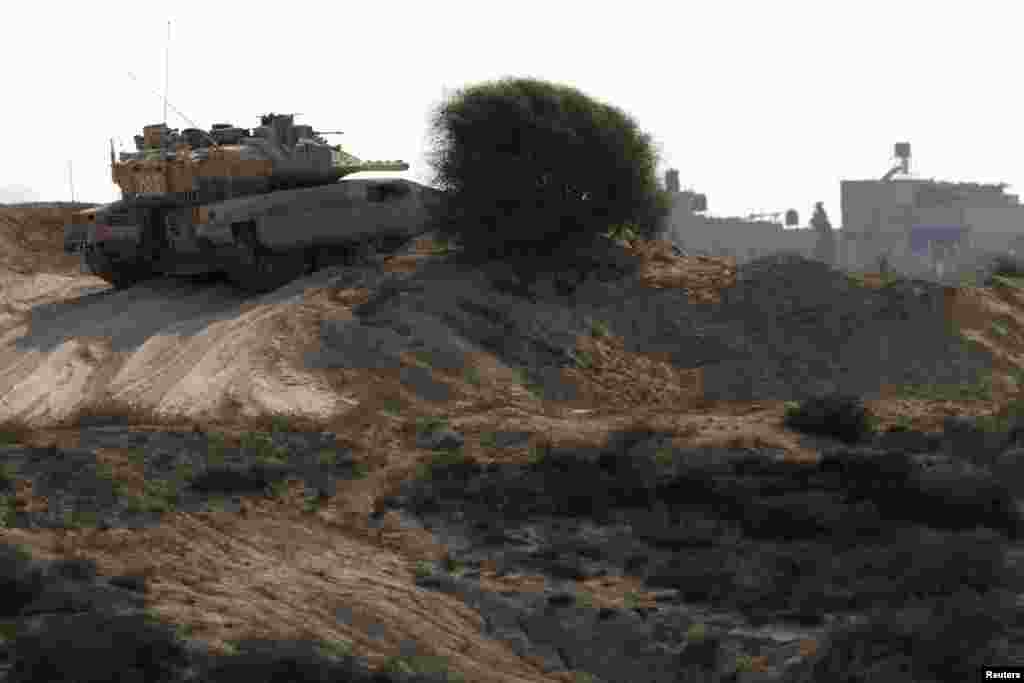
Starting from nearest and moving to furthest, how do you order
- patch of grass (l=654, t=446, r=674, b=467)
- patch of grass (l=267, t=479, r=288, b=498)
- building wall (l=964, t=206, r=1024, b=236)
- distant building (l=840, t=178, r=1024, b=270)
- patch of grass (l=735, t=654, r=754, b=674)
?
patch of grass (l=735, t=654, r=754, b=674) < patch of grass (l=267, t=479, r=288, b=498) < patch of grass (l=654, t=446, r=674, b=467) < distant building (l=840, t=178, r=1024, b=270) < building wall (l=964, t=206, r=1024, b=236)

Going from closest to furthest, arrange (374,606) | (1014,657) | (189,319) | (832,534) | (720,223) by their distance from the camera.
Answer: (1014,657), (374,606), (832,534), (189,319), (720,223)

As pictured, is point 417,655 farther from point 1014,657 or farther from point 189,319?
point 189,319

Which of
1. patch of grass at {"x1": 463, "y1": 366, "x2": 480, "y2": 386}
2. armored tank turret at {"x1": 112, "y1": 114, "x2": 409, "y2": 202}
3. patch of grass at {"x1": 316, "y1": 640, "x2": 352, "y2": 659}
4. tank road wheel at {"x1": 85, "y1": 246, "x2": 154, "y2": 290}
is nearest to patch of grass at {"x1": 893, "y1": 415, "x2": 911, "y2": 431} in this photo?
patch of grass at {"x1": 463, "y1": 366, "x2": 480, "y2": 386}

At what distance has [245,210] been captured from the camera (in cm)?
3152

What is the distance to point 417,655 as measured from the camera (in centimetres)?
1388

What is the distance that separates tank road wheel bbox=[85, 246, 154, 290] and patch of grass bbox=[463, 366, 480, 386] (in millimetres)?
10909

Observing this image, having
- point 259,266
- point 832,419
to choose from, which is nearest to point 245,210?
point 259,266

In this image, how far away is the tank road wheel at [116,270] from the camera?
114 feet

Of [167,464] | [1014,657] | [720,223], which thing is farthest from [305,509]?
Result: [720,223]

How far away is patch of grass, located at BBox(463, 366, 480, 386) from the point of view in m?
25.9

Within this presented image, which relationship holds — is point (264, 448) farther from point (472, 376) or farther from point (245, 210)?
point (245, 210)

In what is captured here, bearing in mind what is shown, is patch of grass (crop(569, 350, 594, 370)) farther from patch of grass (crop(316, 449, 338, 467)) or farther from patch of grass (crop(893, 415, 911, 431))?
patch of grass (crop(316, 449, 338, 467))

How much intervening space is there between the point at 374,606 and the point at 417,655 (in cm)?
125

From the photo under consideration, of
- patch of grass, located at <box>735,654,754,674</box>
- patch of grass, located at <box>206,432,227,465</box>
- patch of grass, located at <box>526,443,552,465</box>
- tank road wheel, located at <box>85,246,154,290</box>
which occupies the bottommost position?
patch of grass, located at <box>735,654,754,674</box>
